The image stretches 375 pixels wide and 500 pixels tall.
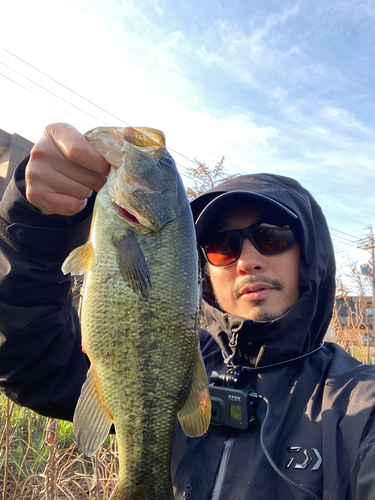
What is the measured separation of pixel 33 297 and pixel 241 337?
129 centimetres

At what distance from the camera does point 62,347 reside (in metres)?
2.04

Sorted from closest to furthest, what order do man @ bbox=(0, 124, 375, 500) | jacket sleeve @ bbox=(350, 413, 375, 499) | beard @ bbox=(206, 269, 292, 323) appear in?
jacket sleeve @ bbox=(350, 413, 375, 499) → man @ bbox=(0, 124, 375, 500) → beard @ bbox=(206, 269, 292, 323)

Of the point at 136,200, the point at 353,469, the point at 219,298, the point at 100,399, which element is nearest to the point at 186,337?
the point at 100,399

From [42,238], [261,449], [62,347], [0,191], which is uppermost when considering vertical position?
[0,191]

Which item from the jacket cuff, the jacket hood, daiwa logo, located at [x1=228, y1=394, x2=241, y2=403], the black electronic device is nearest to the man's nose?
the jacket hood

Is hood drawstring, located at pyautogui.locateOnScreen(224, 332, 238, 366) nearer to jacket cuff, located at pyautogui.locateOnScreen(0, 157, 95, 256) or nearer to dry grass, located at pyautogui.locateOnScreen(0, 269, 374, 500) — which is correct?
jacket cuff, located at pyautogui.locateOnScreen(0, 157, 95, 256)

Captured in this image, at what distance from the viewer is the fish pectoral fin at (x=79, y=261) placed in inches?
61.2

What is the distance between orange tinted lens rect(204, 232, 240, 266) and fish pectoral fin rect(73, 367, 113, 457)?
1.33 metres

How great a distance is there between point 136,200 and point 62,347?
39.6 inches

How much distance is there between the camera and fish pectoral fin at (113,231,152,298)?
1472mm

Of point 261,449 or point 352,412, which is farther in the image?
point 261,449

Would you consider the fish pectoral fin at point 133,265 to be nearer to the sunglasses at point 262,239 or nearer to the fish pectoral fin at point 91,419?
the fish pectoral fin at point 91,419

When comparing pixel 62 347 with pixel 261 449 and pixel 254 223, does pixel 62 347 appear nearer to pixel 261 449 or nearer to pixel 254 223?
pixel 261 449

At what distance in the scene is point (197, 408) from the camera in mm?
1487
